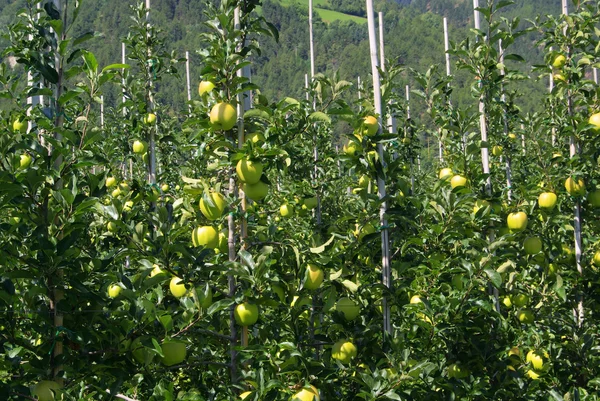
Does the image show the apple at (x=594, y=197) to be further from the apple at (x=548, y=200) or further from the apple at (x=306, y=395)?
the apple at (x=306, y=395)

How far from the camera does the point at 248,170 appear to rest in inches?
89.6

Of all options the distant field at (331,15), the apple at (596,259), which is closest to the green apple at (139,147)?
the apple at (596,259)

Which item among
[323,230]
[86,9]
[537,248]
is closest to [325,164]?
[323,230]

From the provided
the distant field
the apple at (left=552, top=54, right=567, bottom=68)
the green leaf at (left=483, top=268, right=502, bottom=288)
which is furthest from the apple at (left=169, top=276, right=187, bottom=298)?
the distant field

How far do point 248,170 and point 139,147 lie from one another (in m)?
2.89

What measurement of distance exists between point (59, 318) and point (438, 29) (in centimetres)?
9881

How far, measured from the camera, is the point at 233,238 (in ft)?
7.97

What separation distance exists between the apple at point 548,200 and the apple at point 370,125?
1.57 metres

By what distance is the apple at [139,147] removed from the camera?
490 centimetres

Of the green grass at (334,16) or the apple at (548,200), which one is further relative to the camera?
the green grass at (334,16)

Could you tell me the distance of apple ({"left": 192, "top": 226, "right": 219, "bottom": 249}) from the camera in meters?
2.36

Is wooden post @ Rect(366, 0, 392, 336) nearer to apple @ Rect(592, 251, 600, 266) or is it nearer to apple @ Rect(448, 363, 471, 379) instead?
apple @ Rect(448, 363, 471, 379)

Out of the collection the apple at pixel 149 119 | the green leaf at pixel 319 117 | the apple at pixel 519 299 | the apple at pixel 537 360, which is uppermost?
the apple at pixel 149 119

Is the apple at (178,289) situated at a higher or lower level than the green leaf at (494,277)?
higher
